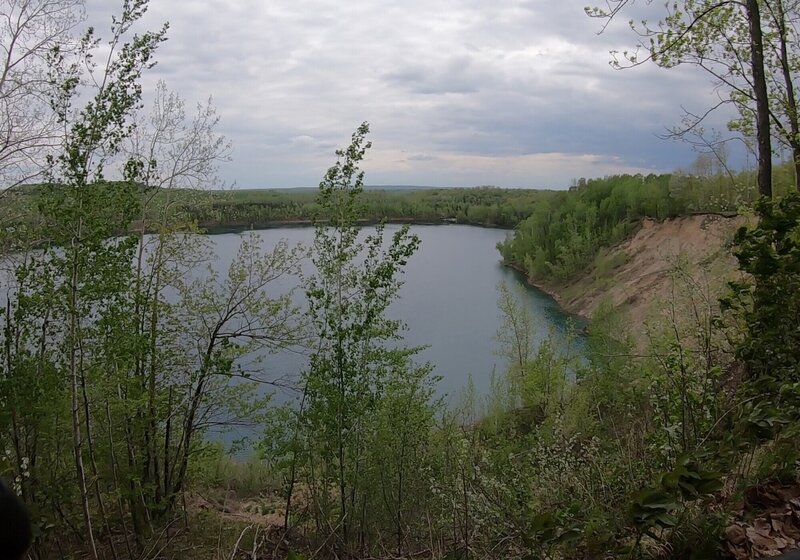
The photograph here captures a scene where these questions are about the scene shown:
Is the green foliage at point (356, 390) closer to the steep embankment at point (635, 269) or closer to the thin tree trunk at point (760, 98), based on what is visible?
the thin tree trunk at point (760, 98)

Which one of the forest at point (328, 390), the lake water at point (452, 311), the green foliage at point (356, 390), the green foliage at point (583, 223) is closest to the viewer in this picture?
the forest at point (328, 390)

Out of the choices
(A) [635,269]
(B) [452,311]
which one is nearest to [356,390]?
(B) [452,311]

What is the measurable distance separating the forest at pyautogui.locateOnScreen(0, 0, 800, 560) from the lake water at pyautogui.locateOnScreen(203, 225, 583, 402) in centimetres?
193

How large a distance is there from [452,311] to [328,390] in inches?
916

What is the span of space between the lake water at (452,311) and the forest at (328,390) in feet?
6.35

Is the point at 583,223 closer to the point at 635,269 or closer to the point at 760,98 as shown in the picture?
the point at 635,269

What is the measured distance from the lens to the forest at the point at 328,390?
310 centimetres

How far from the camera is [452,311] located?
32125 mm

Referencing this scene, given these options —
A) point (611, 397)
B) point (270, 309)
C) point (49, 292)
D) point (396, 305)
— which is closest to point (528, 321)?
point (611, 397)

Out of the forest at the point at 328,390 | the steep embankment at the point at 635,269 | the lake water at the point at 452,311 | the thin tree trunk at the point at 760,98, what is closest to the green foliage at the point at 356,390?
the forest at the point at 328,390

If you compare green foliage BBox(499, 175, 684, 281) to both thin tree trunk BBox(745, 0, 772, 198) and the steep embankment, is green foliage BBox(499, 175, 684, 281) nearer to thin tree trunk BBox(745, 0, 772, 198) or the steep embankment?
the steep embankment

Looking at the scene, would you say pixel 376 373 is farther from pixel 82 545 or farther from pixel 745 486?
pixel 745 486

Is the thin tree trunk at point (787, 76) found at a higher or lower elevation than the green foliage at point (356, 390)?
higher

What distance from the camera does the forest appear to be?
10.2 ft
